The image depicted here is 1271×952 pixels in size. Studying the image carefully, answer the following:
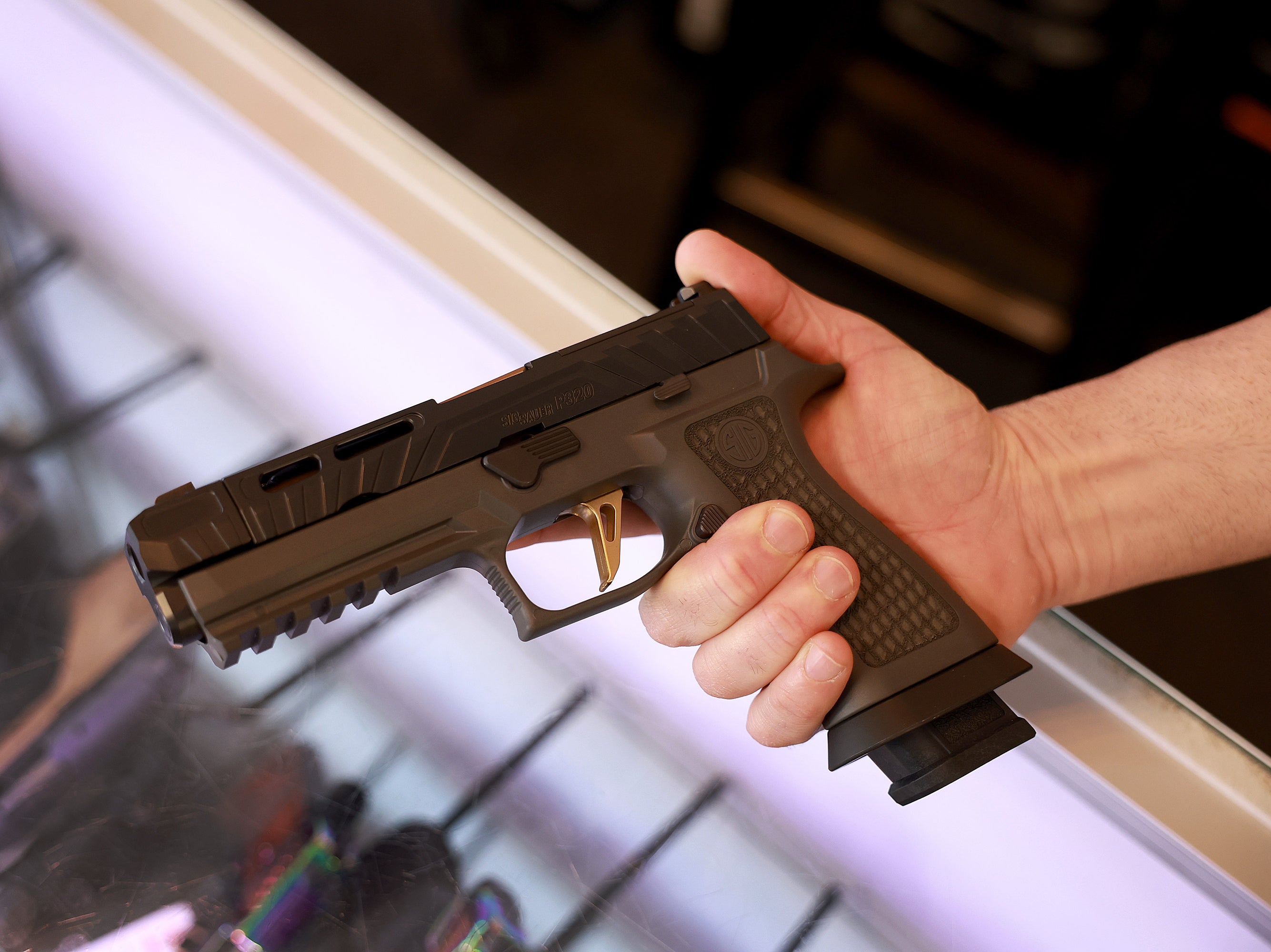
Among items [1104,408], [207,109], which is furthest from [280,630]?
[1104,408]

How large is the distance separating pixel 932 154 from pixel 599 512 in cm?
Result: 148

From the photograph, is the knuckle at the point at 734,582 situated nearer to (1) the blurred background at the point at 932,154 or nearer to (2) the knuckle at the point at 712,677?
(2) the knuckle at the point at 712,677

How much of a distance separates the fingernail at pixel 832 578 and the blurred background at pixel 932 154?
89cm

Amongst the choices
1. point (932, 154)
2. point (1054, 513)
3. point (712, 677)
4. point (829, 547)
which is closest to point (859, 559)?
point (829, 547)

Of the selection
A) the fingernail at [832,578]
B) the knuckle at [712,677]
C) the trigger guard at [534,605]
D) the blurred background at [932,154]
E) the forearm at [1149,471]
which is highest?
the blurred background at [932,154]

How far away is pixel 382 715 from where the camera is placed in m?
0.69

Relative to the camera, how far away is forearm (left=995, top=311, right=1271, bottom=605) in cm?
79

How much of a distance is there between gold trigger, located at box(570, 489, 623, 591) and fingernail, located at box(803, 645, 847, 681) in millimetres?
145

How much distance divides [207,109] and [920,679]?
2.58ft

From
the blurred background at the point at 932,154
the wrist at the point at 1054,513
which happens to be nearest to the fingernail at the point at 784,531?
the wrist at the point at 1054,513

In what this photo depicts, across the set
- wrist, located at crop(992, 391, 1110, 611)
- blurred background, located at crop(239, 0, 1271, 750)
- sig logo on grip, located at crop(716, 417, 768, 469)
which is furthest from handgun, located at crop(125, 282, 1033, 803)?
blurred background, located at crop(239, 0, 1271, 750)

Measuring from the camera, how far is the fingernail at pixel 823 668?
620mm

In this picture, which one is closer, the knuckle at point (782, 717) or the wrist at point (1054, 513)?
the knuckle at point (782, 717)

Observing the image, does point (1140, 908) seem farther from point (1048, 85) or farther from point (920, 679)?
point (1048, 85)
